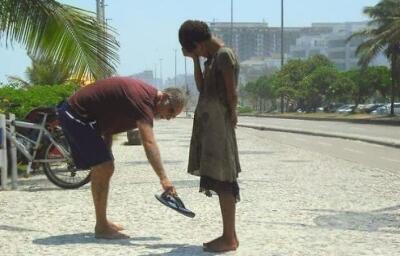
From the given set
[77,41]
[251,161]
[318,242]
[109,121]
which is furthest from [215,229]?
[251,161]

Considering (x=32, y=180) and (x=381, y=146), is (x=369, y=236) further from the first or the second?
(x=381, y=146)

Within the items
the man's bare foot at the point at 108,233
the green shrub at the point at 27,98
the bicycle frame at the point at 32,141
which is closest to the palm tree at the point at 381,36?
the green shrub at the point at 27,98


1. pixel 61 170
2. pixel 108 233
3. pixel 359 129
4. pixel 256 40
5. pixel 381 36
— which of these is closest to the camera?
pixel 108 233

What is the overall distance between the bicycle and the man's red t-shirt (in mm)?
3411

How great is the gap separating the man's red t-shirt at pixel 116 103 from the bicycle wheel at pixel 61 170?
344cm

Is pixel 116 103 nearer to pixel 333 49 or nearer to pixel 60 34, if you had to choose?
pixel 60 34

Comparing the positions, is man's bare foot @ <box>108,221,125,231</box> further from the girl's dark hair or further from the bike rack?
the bike rack

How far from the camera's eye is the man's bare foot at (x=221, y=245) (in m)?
5.62

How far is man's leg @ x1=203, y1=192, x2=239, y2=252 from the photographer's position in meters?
5.61

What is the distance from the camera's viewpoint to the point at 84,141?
6066 millimetres

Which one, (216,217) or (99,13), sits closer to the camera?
(216,217)

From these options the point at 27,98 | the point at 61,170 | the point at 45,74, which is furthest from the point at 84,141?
the point at 45,74

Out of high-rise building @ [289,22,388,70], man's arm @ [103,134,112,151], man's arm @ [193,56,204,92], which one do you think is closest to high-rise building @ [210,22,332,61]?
high-rise building @ [289,22,388,70]

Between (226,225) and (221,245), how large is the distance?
163 mm
